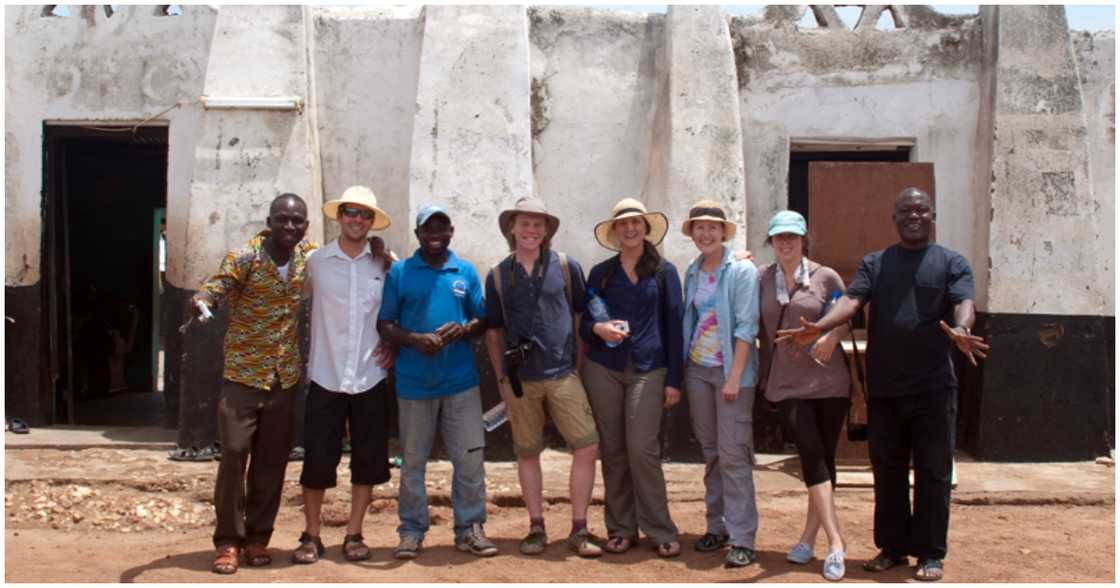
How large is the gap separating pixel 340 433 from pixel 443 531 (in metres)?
1.19

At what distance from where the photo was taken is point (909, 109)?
27.3ft

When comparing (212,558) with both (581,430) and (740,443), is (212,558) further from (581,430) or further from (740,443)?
(740,443)

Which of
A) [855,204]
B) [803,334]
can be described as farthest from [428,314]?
[855,204]

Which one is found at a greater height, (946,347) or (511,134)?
(511,134)

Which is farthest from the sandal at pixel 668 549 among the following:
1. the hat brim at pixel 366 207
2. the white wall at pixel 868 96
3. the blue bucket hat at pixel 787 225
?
the white wall at pixel 868 96

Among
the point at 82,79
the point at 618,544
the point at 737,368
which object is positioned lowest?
the point at 618,544

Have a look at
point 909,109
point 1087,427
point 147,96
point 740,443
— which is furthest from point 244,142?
point 1087,427

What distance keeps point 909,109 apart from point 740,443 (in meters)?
4.30

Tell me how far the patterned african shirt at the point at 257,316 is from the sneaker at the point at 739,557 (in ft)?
7.63

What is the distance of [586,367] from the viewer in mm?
5301

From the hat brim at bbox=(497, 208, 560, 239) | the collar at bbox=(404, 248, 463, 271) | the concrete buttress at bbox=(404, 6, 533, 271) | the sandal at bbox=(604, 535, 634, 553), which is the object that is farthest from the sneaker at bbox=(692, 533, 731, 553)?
the concrete buttress at bbox=(404, 6, 533, 271)

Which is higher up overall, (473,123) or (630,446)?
(473,123)

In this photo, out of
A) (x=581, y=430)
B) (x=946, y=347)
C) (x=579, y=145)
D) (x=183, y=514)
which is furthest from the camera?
(x=579, y=145)

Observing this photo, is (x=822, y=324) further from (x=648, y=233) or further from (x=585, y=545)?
(x=585, y=545)
